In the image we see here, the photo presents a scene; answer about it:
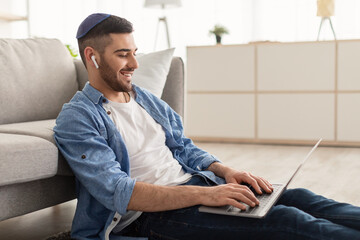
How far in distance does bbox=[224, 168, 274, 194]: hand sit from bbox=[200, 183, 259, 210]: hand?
0.14m

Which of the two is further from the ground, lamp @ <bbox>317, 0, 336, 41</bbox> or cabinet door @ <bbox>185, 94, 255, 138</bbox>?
lamp @ <bbox>317, 0, 336, 41</bbox>

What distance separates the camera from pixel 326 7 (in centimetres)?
480

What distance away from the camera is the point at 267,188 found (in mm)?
1457

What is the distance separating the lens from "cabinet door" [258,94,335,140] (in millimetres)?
4691

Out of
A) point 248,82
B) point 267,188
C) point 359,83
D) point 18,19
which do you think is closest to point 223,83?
point 248,82

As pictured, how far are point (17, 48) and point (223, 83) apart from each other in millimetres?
2844

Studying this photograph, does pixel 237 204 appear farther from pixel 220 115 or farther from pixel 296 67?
pixel 220 115

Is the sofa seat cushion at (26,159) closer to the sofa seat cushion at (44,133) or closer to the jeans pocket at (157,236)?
the sofa seat cushion at (44,133)

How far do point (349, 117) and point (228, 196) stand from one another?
3.65 metres

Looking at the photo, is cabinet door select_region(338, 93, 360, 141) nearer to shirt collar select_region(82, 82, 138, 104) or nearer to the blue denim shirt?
the blue denim shirt

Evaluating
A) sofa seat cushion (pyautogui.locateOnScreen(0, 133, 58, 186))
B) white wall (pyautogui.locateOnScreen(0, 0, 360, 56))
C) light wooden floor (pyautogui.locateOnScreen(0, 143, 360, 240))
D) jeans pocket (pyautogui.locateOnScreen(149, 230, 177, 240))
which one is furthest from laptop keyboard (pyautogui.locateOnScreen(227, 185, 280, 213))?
white wall (pyautogui.locateOnScreen(0, 0, 360, 56))

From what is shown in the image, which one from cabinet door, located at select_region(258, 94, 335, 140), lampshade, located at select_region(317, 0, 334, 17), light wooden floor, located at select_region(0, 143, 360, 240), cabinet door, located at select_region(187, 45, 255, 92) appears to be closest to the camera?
light wooden floor, located at select_region(0, 143, 360, 240)

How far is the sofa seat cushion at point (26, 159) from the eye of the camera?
148cm

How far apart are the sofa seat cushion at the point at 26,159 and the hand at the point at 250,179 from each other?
1.91 feet
